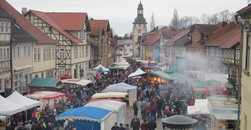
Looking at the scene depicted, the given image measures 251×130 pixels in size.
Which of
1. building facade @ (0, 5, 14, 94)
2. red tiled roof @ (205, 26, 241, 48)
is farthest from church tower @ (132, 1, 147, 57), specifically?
building facade @ (0, 5, 14, 94)

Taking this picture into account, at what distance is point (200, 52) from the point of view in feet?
171

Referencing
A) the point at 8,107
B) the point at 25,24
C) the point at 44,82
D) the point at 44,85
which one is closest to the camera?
the point at 8,107

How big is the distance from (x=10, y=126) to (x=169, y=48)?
56.2 m

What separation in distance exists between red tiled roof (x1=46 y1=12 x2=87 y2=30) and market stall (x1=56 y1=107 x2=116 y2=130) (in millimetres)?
28017

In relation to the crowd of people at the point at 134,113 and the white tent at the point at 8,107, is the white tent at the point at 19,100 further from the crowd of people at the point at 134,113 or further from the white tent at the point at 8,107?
the crowd of people at the point at 134,113

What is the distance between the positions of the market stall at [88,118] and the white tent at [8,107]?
244 centimetres

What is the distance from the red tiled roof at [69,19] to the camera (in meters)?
44.1

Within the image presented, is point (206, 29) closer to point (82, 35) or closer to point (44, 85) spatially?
point (82, 35)

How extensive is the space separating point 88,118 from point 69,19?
30135 millimetres

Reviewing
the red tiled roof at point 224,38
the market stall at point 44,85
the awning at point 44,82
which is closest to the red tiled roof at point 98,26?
the red tiled roof at point 224,38

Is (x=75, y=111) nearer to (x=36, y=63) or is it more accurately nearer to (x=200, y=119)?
(x=200, y=119)

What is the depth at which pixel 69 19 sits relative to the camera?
1764 inches

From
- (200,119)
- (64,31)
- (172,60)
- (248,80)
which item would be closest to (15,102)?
(200,119)

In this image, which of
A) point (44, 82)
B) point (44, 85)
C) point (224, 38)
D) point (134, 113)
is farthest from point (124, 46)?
point (134, 113)
